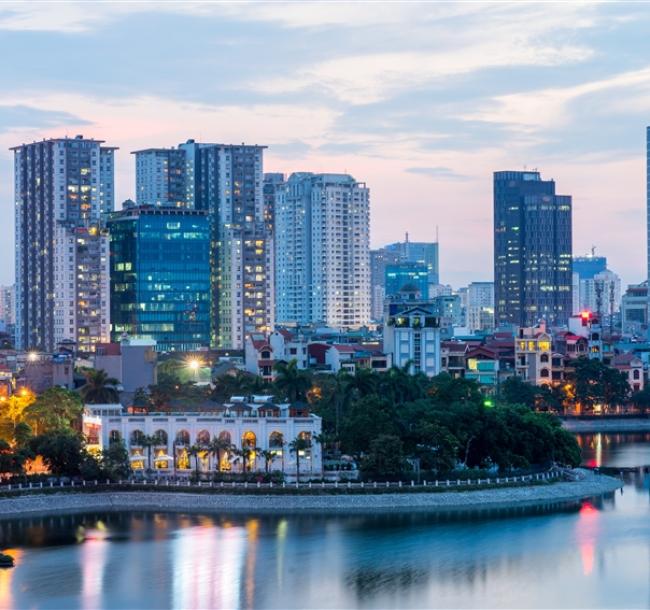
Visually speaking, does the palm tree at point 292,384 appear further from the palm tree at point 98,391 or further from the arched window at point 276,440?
the arched window at point 276,440

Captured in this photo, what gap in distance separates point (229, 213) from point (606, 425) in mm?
68660

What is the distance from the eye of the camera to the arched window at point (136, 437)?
81.2 meters

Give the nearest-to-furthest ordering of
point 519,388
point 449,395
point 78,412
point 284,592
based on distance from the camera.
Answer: point 284,592, point 78,412, point 449,395, point 519,388

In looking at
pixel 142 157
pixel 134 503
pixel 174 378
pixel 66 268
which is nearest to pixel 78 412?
pixel 134 503

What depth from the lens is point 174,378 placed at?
10975cm

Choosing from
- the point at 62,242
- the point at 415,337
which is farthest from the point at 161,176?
the point at 415,337

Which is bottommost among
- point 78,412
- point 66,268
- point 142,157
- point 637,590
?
point 637,590

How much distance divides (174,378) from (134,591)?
173ft

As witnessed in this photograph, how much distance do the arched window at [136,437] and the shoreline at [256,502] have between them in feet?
19.8

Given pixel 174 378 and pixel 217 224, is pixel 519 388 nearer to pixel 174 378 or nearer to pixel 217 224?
pixel 174 378

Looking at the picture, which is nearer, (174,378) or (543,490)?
(543,490)

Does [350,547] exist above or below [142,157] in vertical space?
below

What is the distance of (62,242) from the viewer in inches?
6388

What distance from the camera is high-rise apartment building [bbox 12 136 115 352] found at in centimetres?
16088
